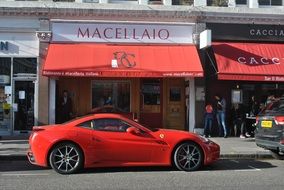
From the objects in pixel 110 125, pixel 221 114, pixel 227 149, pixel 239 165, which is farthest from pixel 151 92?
pixel 110 125

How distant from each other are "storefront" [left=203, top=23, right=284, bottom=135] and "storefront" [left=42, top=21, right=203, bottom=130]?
91 centimetres

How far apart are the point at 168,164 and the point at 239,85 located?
9.97 meters

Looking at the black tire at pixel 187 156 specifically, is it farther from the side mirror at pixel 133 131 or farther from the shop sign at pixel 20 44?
the shop sign at pixel 20 44

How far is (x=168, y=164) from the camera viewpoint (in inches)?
463

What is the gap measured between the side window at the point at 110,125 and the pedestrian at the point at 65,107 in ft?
26.9

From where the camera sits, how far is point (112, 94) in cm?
2088

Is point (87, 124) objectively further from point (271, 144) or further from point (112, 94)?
point (112, 94)

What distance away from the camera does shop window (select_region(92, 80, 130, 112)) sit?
68.1 feet

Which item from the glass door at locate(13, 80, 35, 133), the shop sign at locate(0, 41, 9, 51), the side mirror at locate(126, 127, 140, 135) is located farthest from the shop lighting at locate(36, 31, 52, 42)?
the side mirror at locate(126, 127, 140, 135)

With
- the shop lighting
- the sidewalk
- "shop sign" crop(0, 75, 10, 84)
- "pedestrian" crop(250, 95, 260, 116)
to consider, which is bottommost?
the sidewalk

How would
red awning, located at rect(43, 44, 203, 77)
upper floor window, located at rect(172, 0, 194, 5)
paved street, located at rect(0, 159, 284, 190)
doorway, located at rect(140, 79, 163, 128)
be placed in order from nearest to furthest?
1. paved street, located at rect(0, 159, 284, 190)
2. red awning, located at rect(43, 44, 203, 77)
3. upper floor window, located at rect(172, 0, 194, 5)
4. doorway, located at rect(140, 79, 163, 128)

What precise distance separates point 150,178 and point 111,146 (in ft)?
4.44

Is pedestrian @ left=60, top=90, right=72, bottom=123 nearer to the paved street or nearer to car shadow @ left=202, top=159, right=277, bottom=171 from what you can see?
the paved street

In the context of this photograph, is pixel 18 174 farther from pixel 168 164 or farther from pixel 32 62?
pixel 32 62
